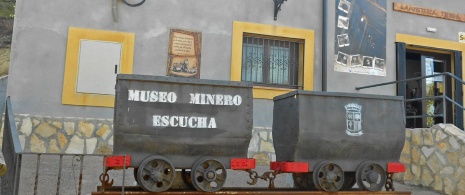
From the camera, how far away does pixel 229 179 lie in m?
8.33

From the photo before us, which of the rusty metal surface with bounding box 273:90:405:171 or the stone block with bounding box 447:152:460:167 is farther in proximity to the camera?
the stone block with bounding box 447:152:460:167

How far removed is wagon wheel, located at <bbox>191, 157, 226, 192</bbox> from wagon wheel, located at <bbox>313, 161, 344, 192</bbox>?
133cm

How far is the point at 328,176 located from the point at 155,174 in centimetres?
239

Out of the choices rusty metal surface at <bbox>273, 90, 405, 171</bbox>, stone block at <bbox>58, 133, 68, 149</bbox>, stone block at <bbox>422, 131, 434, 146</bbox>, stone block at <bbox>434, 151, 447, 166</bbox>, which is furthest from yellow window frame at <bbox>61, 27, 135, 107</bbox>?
stone block at <bbox>434, 151, 447, 166</bbox>

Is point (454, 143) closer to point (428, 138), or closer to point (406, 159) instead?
point (428, 138)

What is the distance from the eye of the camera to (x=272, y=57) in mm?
11695

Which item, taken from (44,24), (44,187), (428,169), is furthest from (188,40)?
(428,169)

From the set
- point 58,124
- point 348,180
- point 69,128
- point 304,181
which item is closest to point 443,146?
point 348,180

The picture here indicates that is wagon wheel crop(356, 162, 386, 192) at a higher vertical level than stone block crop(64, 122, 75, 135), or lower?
lower

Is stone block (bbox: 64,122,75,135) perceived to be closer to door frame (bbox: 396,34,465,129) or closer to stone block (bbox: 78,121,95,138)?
stone block (bbox: 78,121,95,138)

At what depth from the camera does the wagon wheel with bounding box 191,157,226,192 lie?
5.87 m

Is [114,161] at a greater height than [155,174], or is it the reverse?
[114,161]

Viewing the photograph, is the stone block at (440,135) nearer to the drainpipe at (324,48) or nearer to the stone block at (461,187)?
the stone block at (461,187)

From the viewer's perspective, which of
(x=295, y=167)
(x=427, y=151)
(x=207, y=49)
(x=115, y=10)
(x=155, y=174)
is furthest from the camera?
(x=207, y=49)
